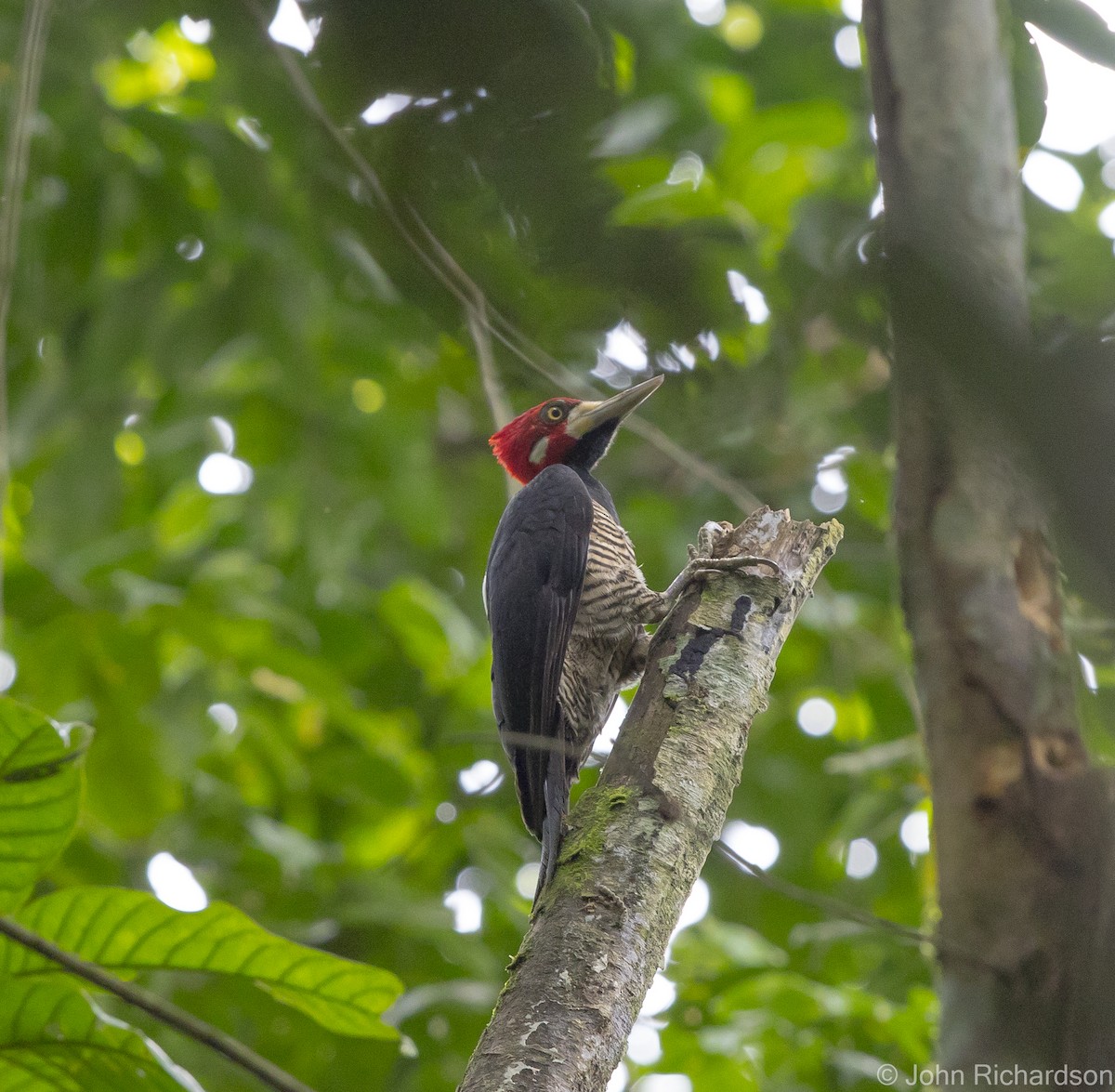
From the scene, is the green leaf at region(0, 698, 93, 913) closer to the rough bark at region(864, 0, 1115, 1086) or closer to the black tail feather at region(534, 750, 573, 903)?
the black tail feather at region(534, 750, 573, 903)

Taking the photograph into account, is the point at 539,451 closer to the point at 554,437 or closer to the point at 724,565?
the point at 554,437

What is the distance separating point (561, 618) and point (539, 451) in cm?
136

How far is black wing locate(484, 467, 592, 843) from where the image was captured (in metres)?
3.01

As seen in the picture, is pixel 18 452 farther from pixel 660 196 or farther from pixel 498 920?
pixel 660 196

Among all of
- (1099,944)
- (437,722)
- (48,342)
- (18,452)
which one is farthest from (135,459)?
(1099,944)

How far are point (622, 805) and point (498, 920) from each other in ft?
9.37

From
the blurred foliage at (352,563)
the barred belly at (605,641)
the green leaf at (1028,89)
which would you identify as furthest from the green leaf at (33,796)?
the barred belly at (605,641)

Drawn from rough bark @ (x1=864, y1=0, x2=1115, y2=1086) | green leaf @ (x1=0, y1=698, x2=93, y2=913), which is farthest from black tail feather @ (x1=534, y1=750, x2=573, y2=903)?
rough bark @ (x1=864, y1=0, x2=1115, y2=1086)

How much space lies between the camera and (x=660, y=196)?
97.3 inches

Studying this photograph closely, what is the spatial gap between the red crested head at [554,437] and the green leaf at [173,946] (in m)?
2.54

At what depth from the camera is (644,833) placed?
6.57ft

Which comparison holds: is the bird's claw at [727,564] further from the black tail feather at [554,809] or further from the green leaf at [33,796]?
the green leaf at [33,796]

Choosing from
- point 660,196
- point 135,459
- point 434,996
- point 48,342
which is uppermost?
point 135,459

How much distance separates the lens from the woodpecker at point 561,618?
3064 millimetres
